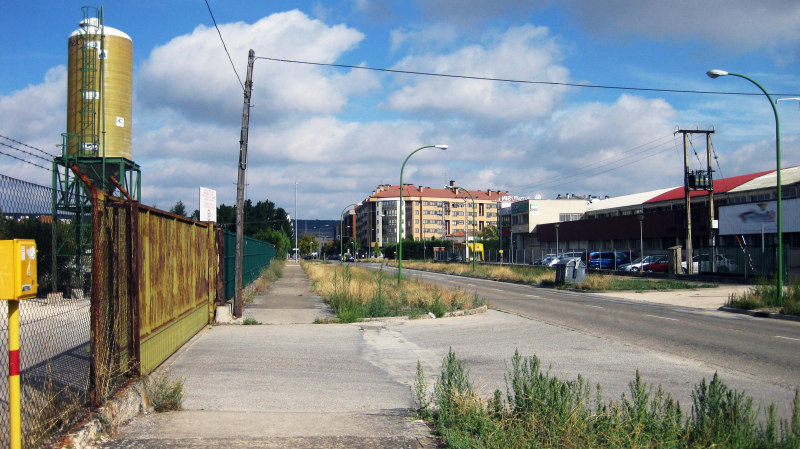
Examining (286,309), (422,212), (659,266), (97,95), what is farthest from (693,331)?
(422,212)

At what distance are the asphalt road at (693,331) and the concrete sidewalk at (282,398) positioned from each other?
4781mm

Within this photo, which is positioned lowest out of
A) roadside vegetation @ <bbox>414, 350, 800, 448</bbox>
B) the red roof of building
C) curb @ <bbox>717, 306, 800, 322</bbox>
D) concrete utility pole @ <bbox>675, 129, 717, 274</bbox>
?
curb @ <bbox>717, 306, 800, 322</bbox>

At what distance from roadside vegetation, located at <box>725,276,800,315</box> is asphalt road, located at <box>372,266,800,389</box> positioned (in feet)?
3.11

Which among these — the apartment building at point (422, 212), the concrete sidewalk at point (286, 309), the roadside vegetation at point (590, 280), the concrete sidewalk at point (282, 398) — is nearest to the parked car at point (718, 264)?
the roadside vegetation at point (590, 280)

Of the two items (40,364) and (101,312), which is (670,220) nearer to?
(40,364)

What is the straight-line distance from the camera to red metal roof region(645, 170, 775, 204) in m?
58.7

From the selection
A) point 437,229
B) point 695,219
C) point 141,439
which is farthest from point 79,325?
point 437,229

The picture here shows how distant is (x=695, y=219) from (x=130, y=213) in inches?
2209

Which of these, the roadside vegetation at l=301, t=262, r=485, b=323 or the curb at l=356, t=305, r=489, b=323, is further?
the roadside vegetation at l=301, t=262, r=485, b=323

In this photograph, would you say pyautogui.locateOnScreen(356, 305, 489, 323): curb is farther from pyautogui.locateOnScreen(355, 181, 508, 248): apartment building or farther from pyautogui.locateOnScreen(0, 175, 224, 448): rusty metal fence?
pyautogui.locateOnScreen(355, 181, 508, 248): apartment building

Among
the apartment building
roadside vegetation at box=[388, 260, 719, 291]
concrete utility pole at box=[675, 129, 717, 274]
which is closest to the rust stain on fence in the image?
roadside vegetation at box=[388, 260, 719, 291]

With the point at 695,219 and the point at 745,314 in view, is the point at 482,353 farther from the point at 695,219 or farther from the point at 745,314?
the point at 695,219

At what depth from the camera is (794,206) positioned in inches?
1657

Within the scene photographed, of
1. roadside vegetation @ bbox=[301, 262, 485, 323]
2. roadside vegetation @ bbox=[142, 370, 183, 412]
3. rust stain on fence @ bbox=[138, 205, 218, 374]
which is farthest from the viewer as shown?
roadside vegetation @ bbox=[301, 262, 485, 323]
